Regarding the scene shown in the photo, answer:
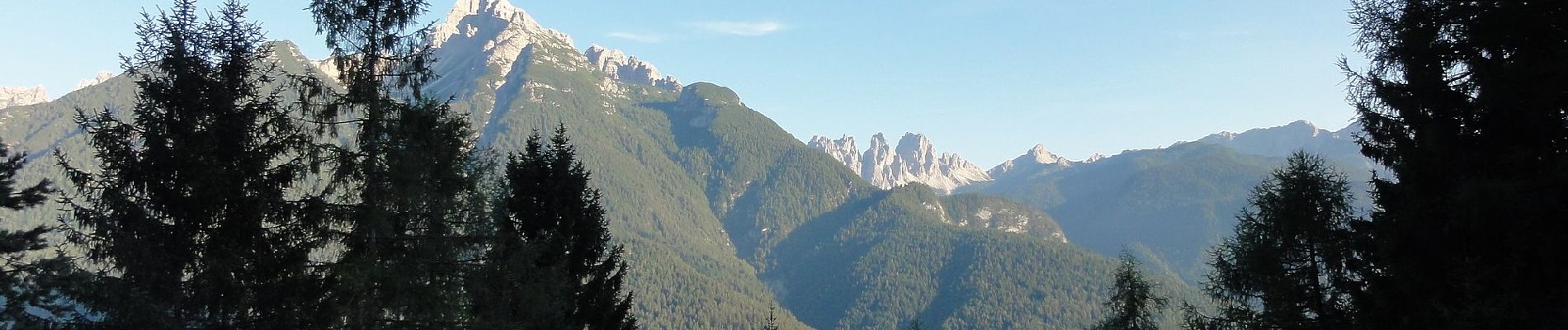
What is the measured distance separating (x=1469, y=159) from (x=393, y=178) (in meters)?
16.6

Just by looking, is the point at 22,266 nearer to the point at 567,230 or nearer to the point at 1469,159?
the point at 567,230

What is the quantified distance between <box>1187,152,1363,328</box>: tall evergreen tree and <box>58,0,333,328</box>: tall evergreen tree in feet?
63.3

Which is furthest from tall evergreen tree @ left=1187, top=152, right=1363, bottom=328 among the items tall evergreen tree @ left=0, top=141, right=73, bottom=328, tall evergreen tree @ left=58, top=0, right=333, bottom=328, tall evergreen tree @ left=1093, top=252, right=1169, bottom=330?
tall evergreen tree @ left=0, top=141, right=73, bottom=328

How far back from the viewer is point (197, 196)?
1295 cm

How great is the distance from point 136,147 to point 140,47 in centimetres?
153

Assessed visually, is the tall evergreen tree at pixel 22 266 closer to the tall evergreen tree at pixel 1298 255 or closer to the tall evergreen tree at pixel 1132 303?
the tall evergreen tree at pixel 1298 255

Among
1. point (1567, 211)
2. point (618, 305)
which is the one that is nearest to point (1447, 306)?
point (1567, 211)

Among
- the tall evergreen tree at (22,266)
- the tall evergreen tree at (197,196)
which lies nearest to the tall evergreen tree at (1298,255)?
the tall evergreen tree at (197,196)

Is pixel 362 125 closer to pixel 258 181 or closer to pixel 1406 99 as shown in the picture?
pixel 258 181

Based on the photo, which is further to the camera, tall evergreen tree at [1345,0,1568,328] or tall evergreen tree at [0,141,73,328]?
tall evergreen tree at [0,141,73,328]

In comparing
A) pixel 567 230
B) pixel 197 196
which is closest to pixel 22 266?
pixel 197 196

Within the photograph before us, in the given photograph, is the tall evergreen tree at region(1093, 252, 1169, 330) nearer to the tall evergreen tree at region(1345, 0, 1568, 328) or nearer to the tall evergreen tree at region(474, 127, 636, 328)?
the tall evergreen tree at region(1345, 0, 1568, 328)

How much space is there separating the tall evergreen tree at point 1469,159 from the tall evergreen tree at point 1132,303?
1219 centimetres

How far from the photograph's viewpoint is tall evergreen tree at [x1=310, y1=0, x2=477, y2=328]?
13906 mm
